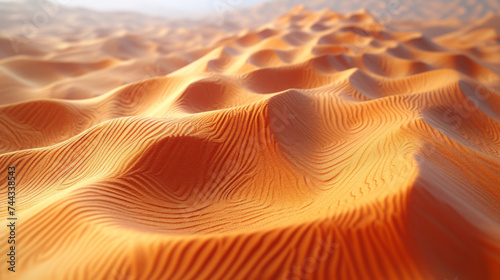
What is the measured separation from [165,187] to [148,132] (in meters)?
1.31

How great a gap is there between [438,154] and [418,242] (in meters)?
2.43

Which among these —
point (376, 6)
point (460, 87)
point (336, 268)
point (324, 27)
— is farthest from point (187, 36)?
point (376, 6)

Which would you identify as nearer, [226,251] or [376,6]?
[226,251]

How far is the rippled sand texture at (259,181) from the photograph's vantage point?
3.28 m

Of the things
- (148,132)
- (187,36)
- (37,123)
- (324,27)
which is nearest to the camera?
(148,132)

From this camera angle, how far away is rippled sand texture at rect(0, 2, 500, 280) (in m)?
3.28

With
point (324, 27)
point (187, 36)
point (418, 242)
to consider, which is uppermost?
point (187, 36)

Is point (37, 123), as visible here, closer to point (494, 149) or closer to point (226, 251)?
point (226, 251)

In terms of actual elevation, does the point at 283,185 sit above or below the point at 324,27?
below

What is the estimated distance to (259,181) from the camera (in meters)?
5.27

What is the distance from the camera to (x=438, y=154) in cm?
511

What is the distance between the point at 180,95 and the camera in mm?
8633

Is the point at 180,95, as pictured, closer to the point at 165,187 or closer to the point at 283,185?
the point at 165,187

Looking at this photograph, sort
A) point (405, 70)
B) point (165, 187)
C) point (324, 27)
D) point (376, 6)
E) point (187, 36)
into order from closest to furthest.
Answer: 1. point (165, 187)
2. point (405, 70)
3. point (324, 27)
4. point (187, 36)
5. point (376, 6)
